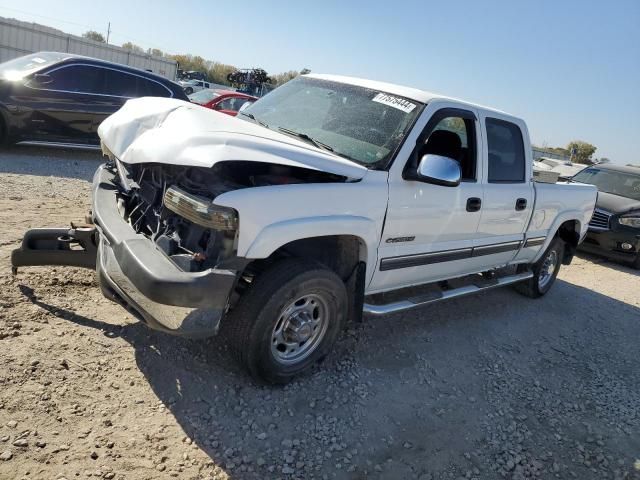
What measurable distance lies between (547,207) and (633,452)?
106 inches

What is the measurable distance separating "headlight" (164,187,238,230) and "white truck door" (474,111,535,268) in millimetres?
2557

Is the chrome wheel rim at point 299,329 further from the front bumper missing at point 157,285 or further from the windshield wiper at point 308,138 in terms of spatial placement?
the windshield wiper at point 308,138

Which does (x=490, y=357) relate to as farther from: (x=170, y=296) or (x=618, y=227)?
(x=618, y=227)

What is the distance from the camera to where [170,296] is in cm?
258

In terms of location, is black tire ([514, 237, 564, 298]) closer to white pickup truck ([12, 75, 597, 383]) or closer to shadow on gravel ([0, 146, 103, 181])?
white pickup truck ([12, 75, 597, 383])

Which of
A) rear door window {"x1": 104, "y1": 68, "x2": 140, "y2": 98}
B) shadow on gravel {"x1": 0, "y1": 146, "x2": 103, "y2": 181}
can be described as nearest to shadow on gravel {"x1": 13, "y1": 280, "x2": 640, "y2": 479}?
shadow on gravel {"x1": 0, "y1": 146, "x2": 103, "y2": 181}

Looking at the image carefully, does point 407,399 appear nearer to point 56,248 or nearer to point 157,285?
point 157,285

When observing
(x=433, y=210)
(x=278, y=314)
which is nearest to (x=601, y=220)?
(x=433, y=210)

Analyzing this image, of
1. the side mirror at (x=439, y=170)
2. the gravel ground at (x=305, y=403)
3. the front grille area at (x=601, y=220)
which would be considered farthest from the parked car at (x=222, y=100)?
the side mirror at (x=439, y=170)

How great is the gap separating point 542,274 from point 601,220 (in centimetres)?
368

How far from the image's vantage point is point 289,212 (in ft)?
9.42

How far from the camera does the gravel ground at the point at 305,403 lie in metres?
2.62

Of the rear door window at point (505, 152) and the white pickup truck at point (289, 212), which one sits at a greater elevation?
the rear door window at point (505, 152)

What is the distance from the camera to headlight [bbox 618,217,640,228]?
8859 mm
